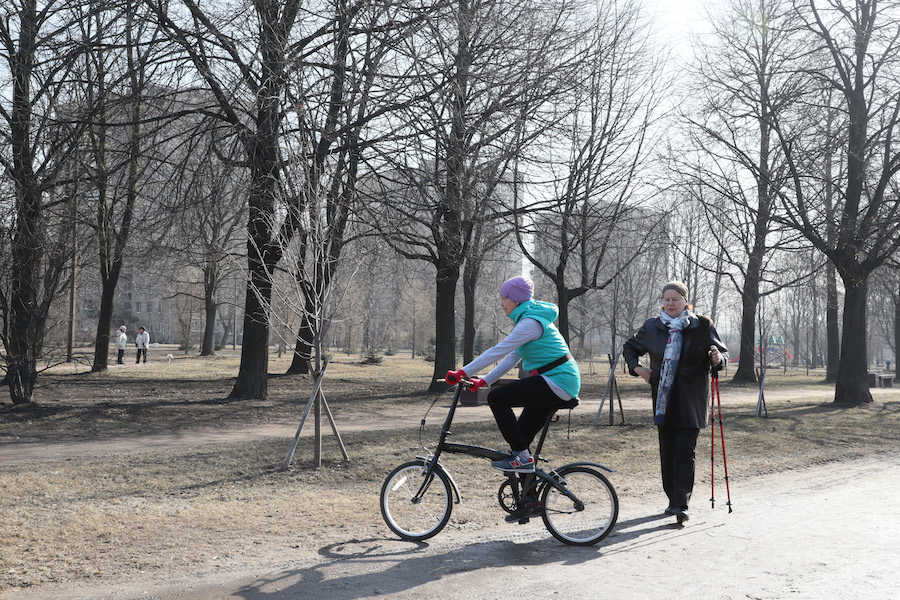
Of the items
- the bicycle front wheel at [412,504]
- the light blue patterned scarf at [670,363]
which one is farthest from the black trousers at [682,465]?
the bicycle front wheel at [412,504]

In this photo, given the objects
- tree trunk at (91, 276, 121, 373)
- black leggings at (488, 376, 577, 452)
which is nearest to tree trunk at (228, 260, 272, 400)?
tree trunk at (91, 276, 121, 373)

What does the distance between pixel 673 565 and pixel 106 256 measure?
65.9 feet

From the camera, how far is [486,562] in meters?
5.13

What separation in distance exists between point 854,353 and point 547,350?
54.6ft


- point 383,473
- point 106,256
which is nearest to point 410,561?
point 383,473

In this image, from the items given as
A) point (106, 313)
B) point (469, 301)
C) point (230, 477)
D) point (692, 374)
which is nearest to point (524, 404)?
point (692, 374)

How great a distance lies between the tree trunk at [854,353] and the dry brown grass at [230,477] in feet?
8.23

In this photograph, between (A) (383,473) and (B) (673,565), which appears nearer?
(B) (673,565)

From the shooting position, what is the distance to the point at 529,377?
547 centimetres

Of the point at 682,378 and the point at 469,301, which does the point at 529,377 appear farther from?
the point at 469,301

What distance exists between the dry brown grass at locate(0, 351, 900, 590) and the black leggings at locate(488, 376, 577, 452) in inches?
49.3

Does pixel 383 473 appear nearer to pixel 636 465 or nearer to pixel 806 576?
pixel 636 465

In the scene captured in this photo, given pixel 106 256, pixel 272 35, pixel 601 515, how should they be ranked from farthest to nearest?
pixel 106 256, pixel 272 35, pixel 601 515

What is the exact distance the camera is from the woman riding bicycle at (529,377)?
5430 millimetres
